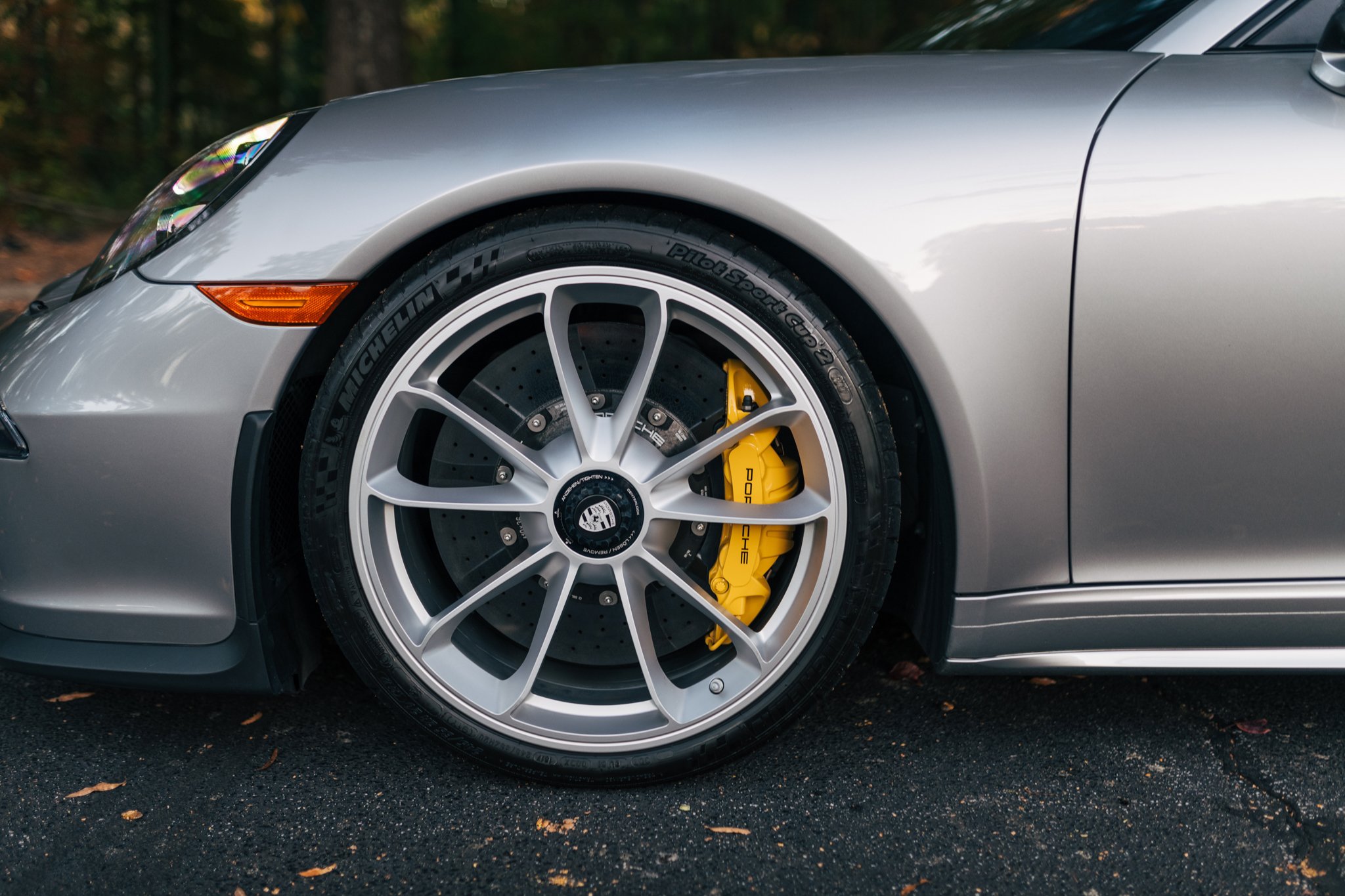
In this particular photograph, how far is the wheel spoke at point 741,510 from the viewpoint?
5.01 ft

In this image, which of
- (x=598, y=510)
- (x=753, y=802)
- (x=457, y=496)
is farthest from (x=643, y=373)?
(x=753, y=802)

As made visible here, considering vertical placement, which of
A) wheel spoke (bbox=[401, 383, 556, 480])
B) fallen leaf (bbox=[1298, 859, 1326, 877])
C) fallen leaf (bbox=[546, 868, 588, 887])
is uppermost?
wheel spoke (bbox=[401, 383, 556, 480])

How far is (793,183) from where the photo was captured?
1.44m

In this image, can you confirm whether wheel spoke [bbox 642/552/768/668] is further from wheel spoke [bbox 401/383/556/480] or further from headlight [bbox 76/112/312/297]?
headlight [bbox 76/112/312/297]

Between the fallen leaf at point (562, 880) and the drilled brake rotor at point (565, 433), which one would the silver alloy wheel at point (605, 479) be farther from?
the fallen leaf at point (562, 880)

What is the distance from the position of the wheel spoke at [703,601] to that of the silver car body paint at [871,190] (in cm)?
33

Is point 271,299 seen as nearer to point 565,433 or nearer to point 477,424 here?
point 477,424

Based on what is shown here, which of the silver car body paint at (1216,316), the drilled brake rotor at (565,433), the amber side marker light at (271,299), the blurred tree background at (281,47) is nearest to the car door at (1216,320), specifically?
the silver car body paint at (1216,316)

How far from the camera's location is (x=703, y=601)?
5.11 feet

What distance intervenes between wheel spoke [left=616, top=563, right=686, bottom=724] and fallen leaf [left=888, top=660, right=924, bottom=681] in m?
0.56

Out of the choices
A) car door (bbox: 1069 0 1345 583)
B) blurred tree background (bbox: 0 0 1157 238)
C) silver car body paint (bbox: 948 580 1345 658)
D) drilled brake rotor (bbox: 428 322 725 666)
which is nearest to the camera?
car door (bbox: 1069 0 1345 583)

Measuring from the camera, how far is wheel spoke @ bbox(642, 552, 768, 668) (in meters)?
1.55

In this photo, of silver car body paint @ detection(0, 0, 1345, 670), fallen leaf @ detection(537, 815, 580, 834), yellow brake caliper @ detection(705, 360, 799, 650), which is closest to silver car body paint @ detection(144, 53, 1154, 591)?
silver car body paint @ detection(0, 0, 1345, 670)

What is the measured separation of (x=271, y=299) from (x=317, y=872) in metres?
0.82
